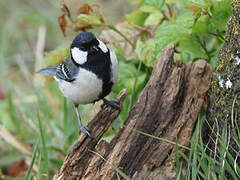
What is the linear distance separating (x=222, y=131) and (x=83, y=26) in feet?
4.24

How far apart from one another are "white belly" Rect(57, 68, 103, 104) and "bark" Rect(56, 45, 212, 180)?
0.15 m

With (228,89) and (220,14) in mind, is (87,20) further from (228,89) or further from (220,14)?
(228,89)

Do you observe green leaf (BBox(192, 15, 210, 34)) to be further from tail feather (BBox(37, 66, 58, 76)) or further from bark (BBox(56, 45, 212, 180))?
tail feather (BBox(37, 66, 58, 76))

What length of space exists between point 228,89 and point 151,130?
479mm

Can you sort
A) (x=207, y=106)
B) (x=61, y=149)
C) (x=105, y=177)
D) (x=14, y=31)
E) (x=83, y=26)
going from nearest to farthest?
(x=105, y=177) → (x=207, y=106) → (x=83, y=26) → (x=61, y=149) → (x=14, y=31)

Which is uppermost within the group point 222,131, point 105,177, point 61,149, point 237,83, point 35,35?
point 237,83

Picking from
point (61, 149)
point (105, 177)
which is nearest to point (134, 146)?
point (105, 177)

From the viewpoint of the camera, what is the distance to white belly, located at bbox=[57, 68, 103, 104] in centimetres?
213

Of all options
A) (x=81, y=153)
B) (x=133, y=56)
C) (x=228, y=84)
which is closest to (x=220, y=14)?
(x=228, y=84)

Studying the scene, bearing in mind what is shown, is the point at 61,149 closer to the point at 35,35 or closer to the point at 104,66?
the point at 104,66

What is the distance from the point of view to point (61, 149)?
9.30 ft

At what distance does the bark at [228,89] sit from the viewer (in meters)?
1.84

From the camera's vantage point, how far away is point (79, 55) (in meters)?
2.20

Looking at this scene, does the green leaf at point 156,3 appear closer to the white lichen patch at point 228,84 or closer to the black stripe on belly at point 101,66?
the black stripe on belly at point 101,66
